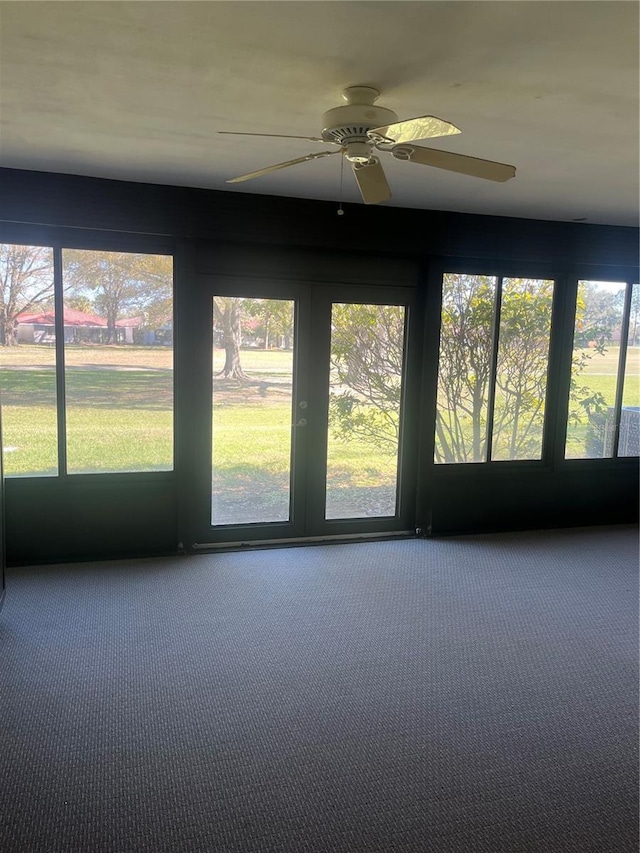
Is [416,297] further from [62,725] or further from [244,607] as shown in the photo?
[62,725]

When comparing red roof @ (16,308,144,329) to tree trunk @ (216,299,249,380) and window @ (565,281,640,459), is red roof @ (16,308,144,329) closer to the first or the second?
tree trunk @ (216,299,249,380)

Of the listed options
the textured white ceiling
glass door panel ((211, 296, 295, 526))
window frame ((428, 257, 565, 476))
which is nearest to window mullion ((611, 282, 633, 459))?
window frame ((428, 257, 565, 476))

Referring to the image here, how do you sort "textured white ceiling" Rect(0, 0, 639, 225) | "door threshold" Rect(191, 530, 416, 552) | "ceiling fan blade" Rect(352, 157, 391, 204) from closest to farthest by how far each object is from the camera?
"textured white ceiling" Rect(0, 0, 639, 225), "ceiling fan blade" Rect(352, 157, 391, 204), "door threshold" Rect(191, 530, 416, 552)

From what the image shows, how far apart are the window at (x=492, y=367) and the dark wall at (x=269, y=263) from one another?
0.43 ft

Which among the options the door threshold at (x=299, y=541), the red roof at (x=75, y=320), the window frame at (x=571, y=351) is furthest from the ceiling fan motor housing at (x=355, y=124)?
the window frame at (x=571, y=351)

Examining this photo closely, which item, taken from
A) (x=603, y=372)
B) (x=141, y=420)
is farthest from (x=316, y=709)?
(x=603, y=372)

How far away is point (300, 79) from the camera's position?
2348 mm

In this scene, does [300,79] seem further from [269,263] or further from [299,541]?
[299,541]

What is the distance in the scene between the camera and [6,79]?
2426 millimetres

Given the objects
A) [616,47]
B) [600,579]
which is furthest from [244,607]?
[616,47]

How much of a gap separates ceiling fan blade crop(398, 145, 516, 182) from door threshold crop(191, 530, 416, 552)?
313cm

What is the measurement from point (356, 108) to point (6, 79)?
1.38m

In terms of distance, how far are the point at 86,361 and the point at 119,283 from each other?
1.91 feet

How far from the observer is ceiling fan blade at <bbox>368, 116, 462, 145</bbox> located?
205 centimetres
